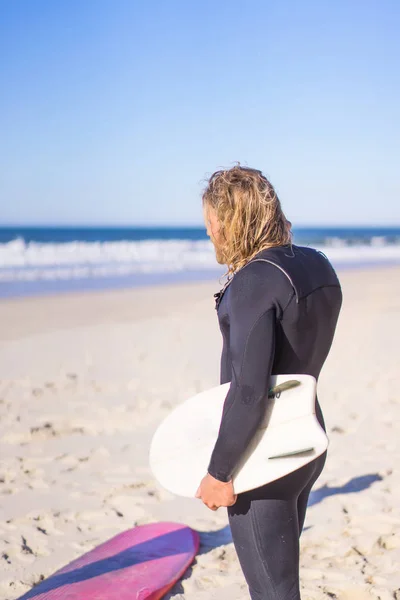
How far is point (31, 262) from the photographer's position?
19578 millimetres

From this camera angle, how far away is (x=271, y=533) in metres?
1.62

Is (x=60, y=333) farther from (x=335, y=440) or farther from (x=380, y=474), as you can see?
(x=380, y=474)

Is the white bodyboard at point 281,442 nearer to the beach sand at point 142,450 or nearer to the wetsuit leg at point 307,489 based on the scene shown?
the wetsuit leg at point 307,489

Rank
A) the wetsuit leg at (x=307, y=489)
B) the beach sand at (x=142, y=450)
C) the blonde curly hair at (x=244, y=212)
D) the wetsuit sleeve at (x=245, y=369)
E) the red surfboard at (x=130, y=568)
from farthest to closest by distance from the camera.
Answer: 1. the beach sand at (x=142, y=450)
2. the red surfboard at (x=130, y=568)
3. the wetsuit leg at (x=307, y=489)
4. the blonde curly hair at (x=244, y=212)
5. the wetsuit sleeve at (x=245, y=369)

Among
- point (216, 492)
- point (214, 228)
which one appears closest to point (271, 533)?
point (216, 492)

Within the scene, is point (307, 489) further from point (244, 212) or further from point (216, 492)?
point (244, 212)

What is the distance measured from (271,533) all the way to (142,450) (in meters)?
2.96

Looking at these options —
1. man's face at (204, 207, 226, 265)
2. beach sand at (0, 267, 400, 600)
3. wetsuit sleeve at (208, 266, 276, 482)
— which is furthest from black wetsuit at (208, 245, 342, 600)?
beach sand at (0, 267, 400, 600)

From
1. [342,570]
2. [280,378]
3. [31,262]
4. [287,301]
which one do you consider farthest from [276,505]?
[31,262]

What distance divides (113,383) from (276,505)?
463 cm

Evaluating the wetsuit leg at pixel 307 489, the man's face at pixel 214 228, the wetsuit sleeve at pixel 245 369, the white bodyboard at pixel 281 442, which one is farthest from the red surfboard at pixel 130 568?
the man's face at pixel 214 228

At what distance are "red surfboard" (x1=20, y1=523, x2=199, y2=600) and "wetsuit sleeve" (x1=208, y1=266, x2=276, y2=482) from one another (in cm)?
139

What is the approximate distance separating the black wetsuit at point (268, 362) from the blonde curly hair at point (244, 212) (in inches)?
2.5

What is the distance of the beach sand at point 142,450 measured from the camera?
9.55ft
